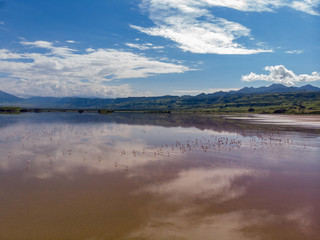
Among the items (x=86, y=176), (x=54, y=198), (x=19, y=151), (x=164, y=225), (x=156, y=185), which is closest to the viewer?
(x=164, y=225)

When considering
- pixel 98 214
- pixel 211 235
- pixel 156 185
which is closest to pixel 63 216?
pixel 98 214

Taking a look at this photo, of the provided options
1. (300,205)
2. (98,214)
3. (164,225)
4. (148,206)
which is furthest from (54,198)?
(300,205)

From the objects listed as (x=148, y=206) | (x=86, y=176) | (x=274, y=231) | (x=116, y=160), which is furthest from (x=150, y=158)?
(x=274, y=231)

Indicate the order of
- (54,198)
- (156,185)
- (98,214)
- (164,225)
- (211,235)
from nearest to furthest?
1. (211,235)
2. (164,225)
3. (98,214)
4. (54,198)
5. (156,185)

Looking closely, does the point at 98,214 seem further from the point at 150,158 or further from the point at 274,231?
the point at 150,158

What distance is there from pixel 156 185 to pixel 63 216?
8.97m

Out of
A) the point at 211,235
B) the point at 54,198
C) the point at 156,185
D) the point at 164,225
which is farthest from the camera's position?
the point at 156,185

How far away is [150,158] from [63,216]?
17768 millimetres

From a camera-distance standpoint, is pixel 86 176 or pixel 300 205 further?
pixel 86 176

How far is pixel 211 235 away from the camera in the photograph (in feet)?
43.7

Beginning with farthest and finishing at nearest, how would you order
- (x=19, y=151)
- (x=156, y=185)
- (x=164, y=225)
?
(x=19, y=151) < (x=156, y=185) < (x=164, y=225)

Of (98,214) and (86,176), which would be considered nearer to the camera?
(98,214)

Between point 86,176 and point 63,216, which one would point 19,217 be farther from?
point 86,176

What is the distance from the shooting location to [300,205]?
57.6 feet
